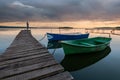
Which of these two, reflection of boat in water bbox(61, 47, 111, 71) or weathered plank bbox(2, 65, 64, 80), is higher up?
weathered plank bbox(2, 65, 64, 80)

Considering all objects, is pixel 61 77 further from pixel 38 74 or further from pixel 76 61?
pixel 76 61

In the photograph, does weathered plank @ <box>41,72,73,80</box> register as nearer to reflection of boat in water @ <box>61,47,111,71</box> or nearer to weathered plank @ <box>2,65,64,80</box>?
Answer: weathered plank @ <box>2,65,64,80</box>

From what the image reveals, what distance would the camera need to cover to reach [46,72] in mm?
3410

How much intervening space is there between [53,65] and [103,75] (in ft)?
11.0

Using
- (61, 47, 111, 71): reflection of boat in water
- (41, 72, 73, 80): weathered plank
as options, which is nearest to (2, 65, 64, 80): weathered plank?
(41, 72, 73, 80): weathered plank

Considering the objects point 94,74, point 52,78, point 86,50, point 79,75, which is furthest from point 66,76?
point 86,50

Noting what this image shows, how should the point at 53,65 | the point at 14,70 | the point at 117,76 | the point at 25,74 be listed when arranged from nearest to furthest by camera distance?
the point at 25,74 → the point at 14,70 → the point at 53,65 → the point at 117,76

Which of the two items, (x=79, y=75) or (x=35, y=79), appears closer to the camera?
(x=35, y=79)

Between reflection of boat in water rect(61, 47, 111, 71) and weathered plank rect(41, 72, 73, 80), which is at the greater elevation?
weathered plank rect(41, 72, 73, 80)

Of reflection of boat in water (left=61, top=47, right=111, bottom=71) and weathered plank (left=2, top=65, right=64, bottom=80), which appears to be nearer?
weathered plank (left=2, top=65, right=64, bottom=80)

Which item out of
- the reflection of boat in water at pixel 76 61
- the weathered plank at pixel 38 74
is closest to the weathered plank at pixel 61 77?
the weathered plank at pixel 38 74

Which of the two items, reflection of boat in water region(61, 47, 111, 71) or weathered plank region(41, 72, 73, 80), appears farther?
reflection of boat in water region(61, 47, 111, 71)

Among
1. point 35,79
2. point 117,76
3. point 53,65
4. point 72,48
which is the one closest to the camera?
point 35,79

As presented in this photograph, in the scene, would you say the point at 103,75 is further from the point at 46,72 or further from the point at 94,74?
the point at 46,72
